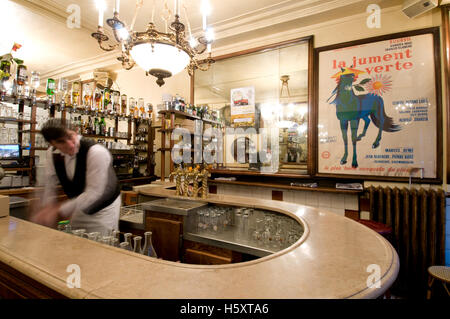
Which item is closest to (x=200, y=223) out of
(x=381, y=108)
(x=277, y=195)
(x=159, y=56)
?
(x=159, y=56)

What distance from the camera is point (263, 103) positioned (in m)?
3.86

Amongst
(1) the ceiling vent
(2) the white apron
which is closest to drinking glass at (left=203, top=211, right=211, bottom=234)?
(2) the white apron

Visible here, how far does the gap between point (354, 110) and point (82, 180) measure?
128 inches

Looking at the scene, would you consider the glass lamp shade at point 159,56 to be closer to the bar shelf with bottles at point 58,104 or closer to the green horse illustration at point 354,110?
the green horse illustration at point 354,110

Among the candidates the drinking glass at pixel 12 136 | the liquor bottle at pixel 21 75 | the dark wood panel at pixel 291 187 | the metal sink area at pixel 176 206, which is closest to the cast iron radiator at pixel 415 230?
the dark wood panel at pixel 291 187

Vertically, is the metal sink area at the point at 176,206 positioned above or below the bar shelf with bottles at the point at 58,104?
below

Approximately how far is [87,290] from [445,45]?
154 inches

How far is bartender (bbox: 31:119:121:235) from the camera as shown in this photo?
168cm

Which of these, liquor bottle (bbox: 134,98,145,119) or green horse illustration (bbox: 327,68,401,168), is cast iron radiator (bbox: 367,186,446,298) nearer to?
green horse illustration (bbox: 327,68,401,168)

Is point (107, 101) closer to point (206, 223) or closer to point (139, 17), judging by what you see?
point (139, 17)

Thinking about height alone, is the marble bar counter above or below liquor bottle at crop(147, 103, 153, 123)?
below

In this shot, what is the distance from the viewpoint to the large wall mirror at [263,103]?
3512mm

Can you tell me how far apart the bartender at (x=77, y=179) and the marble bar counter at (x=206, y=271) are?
1.54 feet

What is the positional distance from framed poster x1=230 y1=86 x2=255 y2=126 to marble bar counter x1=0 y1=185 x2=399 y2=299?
9.73 ft
